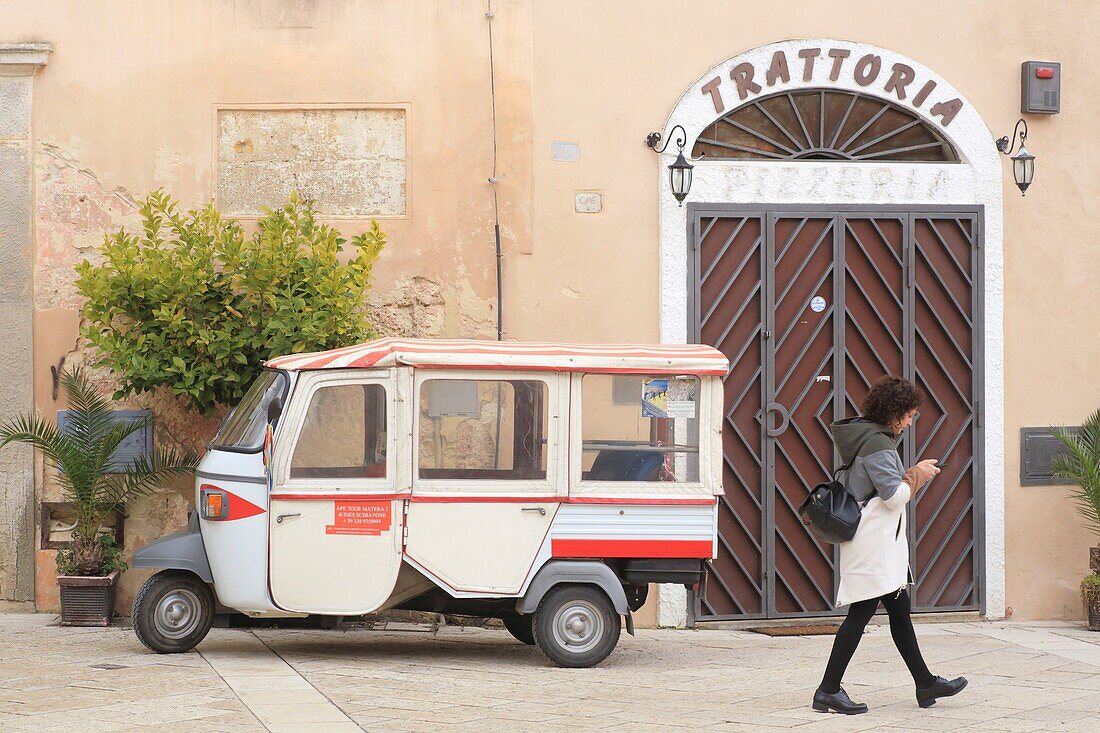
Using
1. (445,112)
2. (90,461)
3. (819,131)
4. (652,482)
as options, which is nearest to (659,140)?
(819,131)

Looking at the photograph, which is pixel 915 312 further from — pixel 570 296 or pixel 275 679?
pixel 275 679

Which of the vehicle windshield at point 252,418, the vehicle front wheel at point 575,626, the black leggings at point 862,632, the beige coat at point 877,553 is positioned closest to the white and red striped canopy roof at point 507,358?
the vehicle windshield at point 252,418

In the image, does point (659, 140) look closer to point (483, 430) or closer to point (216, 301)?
point (483, 430)

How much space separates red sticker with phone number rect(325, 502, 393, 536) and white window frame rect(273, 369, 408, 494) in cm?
8

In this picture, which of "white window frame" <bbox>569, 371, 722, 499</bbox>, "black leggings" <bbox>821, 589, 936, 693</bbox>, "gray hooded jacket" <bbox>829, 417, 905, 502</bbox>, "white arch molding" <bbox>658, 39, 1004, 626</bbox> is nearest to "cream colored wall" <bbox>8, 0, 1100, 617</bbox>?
"white arch molding" <bbox>658, 39, 1004, 626</bbox>

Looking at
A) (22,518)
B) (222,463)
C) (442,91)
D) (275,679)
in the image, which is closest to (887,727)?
(275,679)

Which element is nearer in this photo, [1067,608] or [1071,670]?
[1071,670]

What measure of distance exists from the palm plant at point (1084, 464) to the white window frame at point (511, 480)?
14.5ft

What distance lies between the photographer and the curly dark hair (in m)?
6.77

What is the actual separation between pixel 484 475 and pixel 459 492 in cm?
18

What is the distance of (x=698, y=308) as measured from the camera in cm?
995

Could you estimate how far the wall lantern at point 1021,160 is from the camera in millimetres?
10109

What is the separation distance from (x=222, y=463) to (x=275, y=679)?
1.35 meters

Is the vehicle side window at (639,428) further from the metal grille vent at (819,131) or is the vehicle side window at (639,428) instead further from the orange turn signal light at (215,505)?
the metal grille vent at (819,131)
